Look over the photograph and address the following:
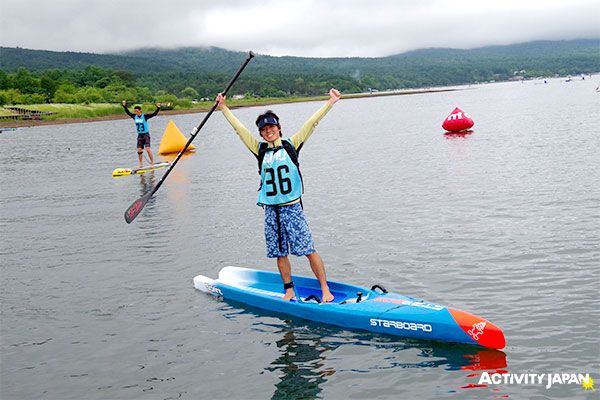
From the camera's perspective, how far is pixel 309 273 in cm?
1152

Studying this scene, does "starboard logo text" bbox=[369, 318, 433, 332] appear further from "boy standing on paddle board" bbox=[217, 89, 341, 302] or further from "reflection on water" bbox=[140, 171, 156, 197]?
"reflection on water" bbox=[140, 171, 156, 197]

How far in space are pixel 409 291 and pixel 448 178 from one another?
37.2 feet

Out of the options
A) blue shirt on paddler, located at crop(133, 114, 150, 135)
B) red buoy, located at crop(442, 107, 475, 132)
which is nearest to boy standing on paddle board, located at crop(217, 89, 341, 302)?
blue shirt on paddler, located at crop(133, 114, 150, 135)

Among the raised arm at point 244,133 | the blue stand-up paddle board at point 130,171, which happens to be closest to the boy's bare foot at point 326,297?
the raised arm at point 244,133

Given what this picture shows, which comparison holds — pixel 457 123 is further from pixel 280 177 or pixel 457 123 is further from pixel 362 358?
pixel 362 358

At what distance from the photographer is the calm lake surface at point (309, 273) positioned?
7.49 meters

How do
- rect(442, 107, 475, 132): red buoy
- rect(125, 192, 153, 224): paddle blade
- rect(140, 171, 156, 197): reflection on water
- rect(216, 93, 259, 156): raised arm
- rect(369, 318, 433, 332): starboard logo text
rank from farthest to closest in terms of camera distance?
rect(442, 107, 475, 132): red buoy < rect(140, 171, 156, 197): reflection on water < rect(125, 192, 153, 224): paddle blade < rect(216, 93, 259, 156): raised arm < rect(369, 318, 433, 332): starboard logo text

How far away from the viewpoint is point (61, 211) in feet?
62.9

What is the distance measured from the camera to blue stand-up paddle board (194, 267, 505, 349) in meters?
7.73

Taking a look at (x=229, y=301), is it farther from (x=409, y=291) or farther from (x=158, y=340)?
(x=409, y=291)

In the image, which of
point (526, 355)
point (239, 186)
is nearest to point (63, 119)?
point (239, 186)

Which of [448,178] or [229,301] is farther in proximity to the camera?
[448,178]

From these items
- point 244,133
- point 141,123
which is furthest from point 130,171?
point 244,133

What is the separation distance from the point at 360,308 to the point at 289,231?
148cm
